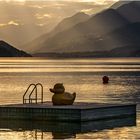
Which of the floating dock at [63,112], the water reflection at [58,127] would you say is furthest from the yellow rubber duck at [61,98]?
the water reflection at [58,127]

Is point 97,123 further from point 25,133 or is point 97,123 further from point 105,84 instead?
point 105,84

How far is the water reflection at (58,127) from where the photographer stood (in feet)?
114

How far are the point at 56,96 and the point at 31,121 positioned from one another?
107 inches

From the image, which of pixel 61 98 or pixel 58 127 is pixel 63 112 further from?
pixel 61 98

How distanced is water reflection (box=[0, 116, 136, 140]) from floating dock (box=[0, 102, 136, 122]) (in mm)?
454

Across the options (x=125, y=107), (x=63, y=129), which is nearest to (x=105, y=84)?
(x=125, y=107)

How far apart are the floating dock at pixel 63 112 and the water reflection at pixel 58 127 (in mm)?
454

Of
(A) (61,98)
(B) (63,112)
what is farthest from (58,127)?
(A) (61,98)

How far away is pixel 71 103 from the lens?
136ft

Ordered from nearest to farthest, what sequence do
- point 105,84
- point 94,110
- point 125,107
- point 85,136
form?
point 85,136, point 94,110, point 125,107, point 105,84

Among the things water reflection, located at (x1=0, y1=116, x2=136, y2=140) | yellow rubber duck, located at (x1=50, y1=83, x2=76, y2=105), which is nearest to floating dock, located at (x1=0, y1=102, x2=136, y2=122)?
water reflection, located at (x1=0, y1=116, x2=136, y2=140)

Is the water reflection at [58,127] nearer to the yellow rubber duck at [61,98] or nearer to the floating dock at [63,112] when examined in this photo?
the floating dock at [63,112]

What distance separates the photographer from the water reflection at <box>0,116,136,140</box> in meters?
34.8

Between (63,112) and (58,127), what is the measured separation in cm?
153
